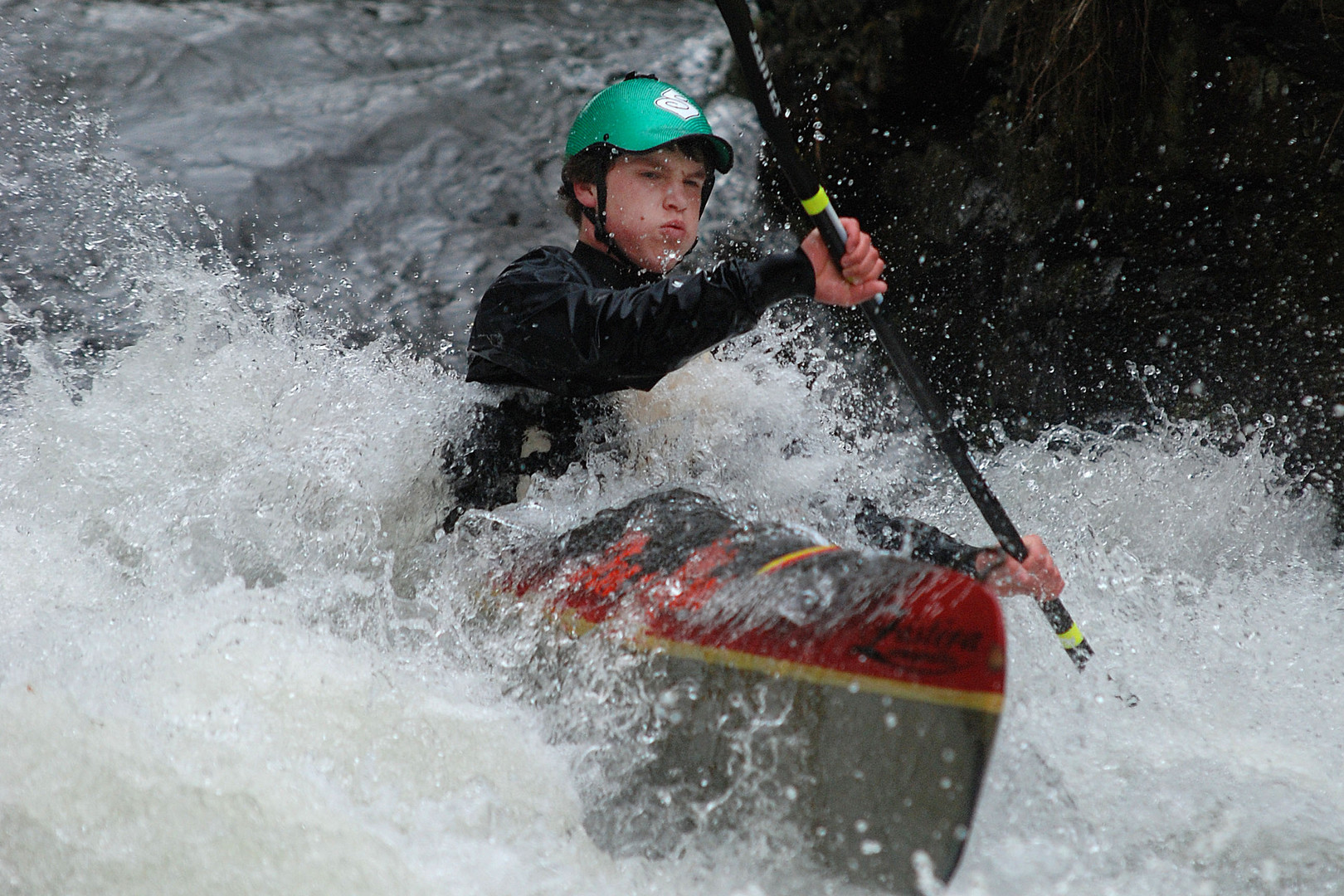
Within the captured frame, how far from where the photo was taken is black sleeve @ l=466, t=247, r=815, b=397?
2102 mm

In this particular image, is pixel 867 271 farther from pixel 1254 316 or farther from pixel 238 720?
pixel 1254 316

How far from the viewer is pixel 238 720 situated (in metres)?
2.09

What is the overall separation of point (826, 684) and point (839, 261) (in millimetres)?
933

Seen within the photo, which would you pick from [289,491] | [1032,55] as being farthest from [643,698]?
[1032,55]

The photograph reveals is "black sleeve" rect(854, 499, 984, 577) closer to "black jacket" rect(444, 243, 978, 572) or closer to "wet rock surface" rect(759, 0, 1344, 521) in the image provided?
"black jacket" rect(444, 243, 978, 572)

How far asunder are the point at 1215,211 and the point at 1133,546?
1324 mm

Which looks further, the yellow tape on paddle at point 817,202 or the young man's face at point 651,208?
the young man's face at point 651,208

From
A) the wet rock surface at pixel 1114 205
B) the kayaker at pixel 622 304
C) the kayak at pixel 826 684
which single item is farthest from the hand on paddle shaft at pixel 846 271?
the wet rock surface at pixel 1114 205

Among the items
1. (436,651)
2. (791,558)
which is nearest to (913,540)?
(791,558)

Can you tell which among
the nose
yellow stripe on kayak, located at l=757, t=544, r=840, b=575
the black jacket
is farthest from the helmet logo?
yellow stripe on kayak, located at l=757, t=544, r=840, b=575

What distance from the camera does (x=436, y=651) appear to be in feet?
7.80

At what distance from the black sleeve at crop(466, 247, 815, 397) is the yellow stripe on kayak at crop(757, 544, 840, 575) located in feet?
1.77

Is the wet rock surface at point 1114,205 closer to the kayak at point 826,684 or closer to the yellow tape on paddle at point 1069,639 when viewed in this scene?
the yellow tape on paddle at point 1069,639

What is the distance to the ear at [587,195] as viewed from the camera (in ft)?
9.20
